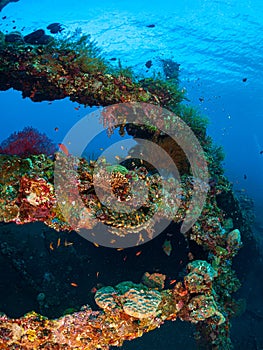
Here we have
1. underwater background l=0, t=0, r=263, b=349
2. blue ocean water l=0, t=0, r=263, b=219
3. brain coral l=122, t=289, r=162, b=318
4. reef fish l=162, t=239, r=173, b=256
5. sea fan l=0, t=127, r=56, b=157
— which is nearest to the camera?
brain coral l=122, t=289, r=162, b=318

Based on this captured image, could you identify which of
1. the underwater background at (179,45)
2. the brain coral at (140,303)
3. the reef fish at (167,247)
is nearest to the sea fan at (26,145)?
the brain coral at (140,303)

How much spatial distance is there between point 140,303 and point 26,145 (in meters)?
3.83

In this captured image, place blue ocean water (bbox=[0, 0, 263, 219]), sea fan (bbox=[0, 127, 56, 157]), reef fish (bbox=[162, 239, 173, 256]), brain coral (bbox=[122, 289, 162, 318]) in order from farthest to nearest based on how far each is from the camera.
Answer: blue ocean water (bbox=[0, 0, 263, 219]) → reef fish (bbox=[162, 239, 173, 256]) → sea fan (bbox=[0, 127, 56, 157]) → brain coral (bbox=[122, 289, 162, 318])

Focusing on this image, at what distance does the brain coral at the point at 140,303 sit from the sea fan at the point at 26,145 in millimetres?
3372

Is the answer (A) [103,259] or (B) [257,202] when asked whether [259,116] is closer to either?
(B) [257,202]

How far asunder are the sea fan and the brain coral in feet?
11.1

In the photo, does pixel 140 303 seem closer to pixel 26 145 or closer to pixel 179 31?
pixel 26 145

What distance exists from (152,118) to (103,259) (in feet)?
16.1

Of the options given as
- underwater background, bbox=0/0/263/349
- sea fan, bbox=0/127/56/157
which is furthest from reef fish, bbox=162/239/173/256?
sea fan, bbox=0/127/56/157

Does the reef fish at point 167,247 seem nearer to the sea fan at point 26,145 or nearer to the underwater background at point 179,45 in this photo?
the underwater background at point 179,45

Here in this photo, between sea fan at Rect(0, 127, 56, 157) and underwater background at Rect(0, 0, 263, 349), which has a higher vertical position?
underwater background at Rect(0, 0, 263, 349)

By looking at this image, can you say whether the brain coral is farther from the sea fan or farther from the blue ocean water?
the blue ocean water

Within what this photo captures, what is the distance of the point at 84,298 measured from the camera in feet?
26.9

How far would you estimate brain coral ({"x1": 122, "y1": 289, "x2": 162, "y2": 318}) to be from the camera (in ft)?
14.5
